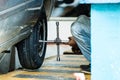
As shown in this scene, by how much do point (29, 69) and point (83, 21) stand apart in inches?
40.6

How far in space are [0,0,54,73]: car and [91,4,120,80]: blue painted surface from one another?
2.40 feet

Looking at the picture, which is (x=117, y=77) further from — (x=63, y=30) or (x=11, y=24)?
(x=63, y=30)

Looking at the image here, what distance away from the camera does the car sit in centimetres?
261

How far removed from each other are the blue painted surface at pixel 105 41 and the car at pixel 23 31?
0.73 meters

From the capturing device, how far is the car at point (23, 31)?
2614 mm

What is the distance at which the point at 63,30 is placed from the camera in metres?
6.61

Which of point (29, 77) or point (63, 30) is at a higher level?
point (63, 30)

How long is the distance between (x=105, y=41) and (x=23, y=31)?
1.20m

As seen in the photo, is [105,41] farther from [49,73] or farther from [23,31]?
[49,73]

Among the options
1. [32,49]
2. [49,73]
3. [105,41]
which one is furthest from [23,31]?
[105,41]

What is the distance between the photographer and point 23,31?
3219mm

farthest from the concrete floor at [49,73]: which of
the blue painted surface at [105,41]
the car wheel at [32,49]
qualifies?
the blue painted surface at [105,41]

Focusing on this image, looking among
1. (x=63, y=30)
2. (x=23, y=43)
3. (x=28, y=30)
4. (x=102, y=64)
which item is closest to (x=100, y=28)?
(x=102, y=64)

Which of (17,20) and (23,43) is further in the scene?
(23,43)
